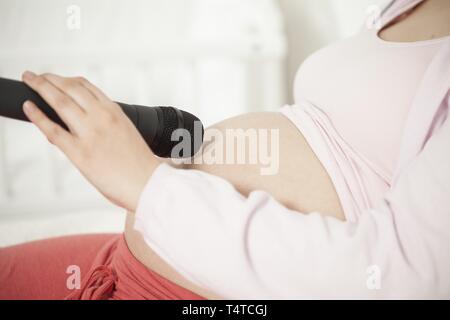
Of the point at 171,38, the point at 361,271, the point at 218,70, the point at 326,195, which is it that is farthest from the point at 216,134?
the point at 171,38

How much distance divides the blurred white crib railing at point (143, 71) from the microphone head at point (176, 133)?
2.33 feet

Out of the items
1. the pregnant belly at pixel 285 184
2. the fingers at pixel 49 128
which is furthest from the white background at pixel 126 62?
the fingers at pixel 49 128

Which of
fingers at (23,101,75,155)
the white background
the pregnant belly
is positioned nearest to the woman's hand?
fingers at (23,101,75,155)

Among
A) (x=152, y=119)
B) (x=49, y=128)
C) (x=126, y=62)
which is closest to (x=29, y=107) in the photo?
(x=49, y=128)

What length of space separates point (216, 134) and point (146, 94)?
2.15ft

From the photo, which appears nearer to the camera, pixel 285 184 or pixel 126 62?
pixel 285 184

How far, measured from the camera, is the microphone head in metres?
0.46

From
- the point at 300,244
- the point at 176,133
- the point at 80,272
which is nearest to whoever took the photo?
the point at 300,244

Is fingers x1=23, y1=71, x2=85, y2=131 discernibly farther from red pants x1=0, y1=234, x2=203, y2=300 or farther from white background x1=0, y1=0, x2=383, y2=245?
white background x1=0, y1=0, x2=383, y2=245

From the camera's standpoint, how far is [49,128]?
37 cm

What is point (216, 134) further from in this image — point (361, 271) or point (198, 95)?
point (198, 95)

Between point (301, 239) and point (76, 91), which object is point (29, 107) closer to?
point (76, 91)

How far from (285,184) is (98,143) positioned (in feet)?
0.79

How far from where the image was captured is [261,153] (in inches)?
21.4
